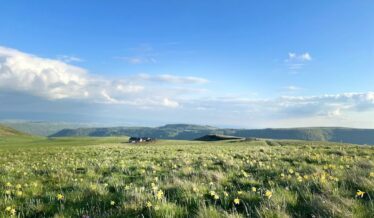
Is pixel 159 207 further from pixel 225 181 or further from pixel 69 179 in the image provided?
pixel 69 179

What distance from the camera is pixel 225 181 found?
8391mm

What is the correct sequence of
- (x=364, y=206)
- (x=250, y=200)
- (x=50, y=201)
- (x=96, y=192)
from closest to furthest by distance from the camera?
(x=364, y=206) → (x=250, y=200) → (x=50, y=201) → (x=96, y=192)

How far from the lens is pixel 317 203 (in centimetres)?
543

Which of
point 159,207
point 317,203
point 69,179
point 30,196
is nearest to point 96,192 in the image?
point 30,196

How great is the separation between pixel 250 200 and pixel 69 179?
227 inches

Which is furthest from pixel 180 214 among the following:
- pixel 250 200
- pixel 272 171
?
pixel 272 171

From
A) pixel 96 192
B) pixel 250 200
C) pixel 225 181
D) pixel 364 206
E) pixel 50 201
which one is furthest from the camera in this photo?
pixel 225 181

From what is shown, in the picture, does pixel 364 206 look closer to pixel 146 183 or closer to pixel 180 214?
pixel 180 214

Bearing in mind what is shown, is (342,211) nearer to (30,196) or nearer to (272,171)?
(272,171)

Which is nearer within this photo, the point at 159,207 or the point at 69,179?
the point at 159,207

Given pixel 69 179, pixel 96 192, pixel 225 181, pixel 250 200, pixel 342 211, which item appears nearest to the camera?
pixel 342 211

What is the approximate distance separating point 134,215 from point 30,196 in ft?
10.8

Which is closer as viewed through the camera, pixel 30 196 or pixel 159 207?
pixel 159 207

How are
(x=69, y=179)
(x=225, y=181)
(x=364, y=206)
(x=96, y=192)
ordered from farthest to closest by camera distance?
1. (x=69, y=179)
2. (x=225, y=181)
3. (x=96, y=192)
4. (x=364, y=206)
